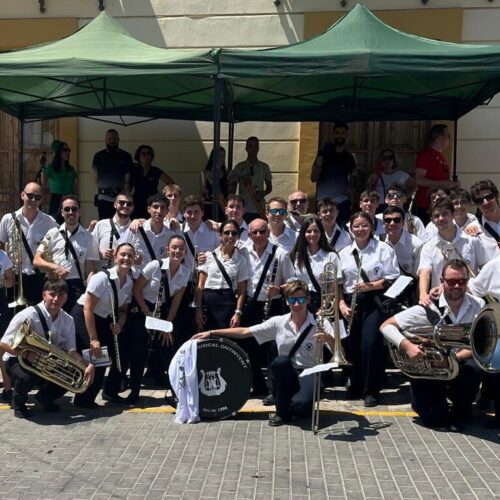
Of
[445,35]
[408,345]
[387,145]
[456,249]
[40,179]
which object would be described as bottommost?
[408,345]

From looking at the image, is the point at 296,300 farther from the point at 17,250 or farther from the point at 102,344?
the point at 17,250

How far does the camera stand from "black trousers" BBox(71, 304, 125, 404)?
6148 mm

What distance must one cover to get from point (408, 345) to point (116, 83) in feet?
19.1

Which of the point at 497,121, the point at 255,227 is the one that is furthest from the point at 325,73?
the point at 497,121

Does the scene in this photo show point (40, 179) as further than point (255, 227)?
Yes

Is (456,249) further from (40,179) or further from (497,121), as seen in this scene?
(40,179)

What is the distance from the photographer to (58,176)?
1017cm

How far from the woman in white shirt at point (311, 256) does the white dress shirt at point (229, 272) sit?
0.44 m

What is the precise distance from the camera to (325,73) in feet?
22.5


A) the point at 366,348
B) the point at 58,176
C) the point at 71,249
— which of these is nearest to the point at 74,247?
the point at 71,249

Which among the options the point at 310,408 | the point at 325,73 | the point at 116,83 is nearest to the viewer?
the point at 310,408

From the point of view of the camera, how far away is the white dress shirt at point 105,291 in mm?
6117

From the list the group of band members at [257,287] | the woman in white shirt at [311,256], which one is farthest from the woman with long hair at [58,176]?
the woman in white shirt at [311,256]

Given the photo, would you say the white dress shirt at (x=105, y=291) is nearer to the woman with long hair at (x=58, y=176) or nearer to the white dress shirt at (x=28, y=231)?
the white dress shirt at (x=28, y=231)
